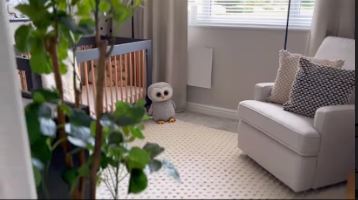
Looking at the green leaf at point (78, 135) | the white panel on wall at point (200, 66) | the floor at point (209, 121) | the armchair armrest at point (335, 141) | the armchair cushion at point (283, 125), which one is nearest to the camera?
the green leaf at point (78, 135)

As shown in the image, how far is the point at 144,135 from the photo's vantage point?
0.73 m

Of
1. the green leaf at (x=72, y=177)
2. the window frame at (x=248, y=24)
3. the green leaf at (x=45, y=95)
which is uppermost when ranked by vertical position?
the window frame at (x=248, y=24)

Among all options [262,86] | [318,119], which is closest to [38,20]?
[318,119]

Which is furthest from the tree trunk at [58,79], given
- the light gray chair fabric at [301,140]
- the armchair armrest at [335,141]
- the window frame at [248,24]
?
the window frame at [248,24]

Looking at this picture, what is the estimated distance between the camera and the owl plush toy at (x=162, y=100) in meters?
1.41

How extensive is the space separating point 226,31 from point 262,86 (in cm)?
45

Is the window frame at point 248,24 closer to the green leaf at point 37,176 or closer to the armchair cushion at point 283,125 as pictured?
the armchair cushion at point 283,125

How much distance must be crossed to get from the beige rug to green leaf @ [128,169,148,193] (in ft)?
0.05

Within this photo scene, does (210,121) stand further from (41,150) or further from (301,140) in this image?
(41,150)

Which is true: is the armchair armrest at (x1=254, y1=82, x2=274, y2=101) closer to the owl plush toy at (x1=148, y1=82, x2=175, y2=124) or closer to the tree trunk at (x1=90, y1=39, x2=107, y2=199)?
the owl plush toy at (x1=148, y1=82, x2=175, y2=124)

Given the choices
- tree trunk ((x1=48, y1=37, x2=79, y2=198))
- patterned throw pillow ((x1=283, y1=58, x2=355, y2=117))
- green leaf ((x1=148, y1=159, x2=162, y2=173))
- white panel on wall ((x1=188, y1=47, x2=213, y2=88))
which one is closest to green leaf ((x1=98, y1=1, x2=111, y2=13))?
tree trunk ((x1=48, y1=37, x2=79, y2=198))

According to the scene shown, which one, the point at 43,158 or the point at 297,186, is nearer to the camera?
the point at 43,158

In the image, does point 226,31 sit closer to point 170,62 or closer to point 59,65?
point 170,62

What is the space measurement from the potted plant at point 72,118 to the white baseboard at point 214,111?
3.02 feet
